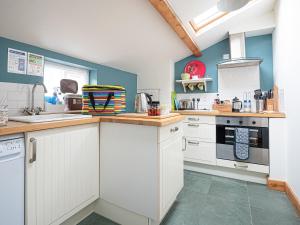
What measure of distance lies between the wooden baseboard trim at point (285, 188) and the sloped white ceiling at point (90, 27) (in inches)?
93.7

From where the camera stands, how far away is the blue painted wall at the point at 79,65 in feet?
4.73

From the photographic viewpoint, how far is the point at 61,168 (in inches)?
44.1

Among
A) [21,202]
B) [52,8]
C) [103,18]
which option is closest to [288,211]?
[21,202]

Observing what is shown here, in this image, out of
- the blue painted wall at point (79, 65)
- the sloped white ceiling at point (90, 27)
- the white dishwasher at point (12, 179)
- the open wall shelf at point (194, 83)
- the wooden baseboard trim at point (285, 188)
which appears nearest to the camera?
the white dishwasher at point (12, 179)

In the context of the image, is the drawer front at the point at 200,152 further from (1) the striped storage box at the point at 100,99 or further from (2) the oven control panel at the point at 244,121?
(1) the striped storage box at the point at 100,99

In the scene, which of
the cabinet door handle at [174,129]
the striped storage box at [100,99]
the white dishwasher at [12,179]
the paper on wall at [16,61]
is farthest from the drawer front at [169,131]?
the paper on wall at [16,61]

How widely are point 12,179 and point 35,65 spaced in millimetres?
1250

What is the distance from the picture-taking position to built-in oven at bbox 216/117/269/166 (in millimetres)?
2016

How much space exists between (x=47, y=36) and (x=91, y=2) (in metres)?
0.57

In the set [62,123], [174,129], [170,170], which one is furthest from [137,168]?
[62,123]

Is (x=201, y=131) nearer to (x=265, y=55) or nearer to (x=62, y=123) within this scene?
(x=265, y=55)

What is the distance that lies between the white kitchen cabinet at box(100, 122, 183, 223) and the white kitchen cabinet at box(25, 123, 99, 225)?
12 centimetres

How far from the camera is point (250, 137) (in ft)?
6.89

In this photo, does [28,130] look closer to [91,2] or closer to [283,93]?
[91,2]
